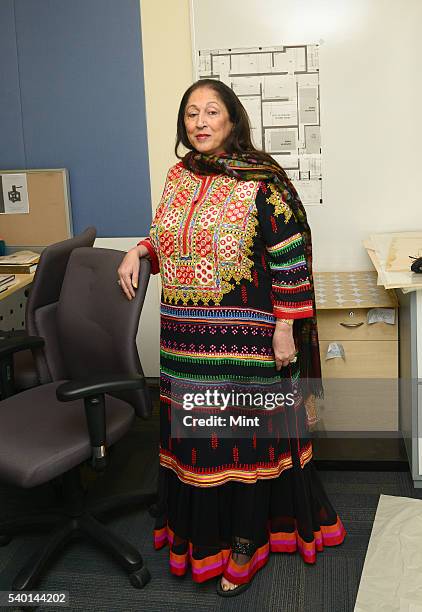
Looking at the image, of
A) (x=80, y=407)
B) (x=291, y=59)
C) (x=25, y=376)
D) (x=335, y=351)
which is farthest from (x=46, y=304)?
(x=291, y=59)

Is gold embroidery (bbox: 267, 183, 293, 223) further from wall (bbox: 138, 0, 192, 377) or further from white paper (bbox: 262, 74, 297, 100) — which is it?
wall (bbox: 138, 0, 192, 377)

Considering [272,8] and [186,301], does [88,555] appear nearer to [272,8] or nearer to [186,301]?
[186,301]

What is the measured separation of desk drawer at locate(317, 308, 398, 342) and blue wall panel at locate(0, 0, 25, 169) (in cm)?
169

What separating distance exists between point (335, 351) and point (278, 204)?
0.89 meters

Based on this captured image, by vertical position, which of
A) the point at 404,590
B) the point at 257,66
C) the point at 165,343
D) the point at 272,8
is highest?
the point at 272,8

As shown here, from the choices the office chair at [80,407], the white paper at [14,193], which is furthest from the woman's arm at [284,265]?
the white paper at [14,193]

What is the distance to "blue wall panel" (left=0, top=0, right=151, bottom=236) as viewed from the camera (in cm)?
327

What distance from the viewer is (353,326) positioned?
2.68m

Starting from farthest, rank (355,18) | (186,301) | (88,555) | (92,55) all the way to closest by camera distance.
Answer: (92,55)
(355,18)
(88,555)
(186,301)

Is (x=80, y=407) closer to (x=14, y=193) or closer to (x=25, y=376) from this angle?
(x=25, y=376)

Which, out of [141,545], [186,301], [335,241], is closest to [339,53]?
[335,241]

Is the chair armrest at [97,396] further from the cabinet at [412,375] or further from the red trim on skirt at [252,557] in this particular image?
the cabinet at [412,375]

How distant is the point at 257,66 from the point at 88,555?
205cm

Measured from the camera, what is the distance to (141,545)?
A: 7.70 ft
